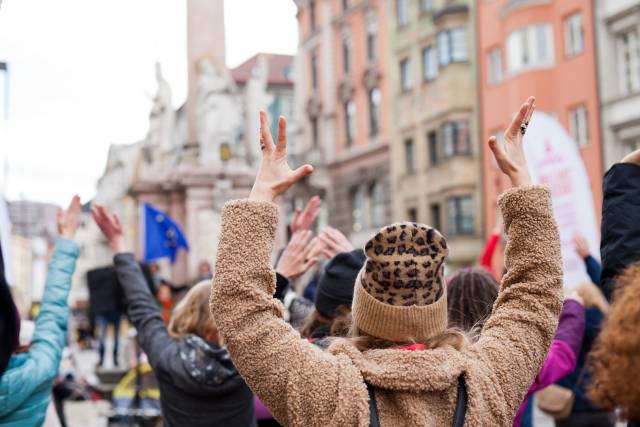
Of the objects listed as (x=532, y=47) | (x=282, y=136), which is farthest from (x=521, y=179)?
(x=532, y=47)

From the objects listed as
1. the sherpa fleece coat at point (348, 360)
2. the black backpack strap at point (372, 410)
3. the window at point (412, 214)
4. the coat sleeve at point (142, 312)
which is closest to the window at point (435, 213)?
the window at point (412, 214)

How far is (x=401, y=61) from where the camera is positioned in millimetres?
39875

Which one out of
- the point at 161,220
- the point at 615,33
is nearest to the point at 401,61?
the point at 615,33

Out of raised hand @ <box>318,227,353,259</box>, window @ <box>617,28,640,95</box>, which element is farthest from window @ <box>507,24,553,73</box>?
raised hand @ <box>318,227,353,259</box>

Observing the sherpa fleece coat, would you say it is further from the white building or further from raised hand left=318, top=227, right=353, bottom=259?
the white building

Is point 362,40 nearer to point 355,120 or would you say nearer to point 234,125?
point 355,120

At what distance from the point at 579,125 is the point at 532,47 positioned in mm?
3210

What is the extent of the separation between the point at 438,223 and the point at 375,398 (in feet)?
117

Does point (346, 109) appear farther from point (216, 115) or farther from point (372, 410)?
point (372, 410)

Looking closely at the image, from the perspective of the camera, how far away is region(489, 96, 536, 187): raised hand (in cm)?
291

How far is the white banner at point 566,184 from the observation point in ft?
27.8

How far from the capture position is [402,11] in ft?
132

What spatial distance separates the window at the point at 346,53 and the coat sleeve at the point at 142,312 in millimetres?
40649

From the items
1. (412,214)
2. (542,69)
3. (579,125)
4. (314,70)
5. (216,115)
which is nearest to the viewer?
(216,115)
